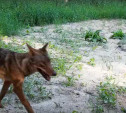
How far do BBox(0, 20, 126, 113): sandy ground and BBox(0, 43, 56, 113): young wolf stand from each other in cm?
70

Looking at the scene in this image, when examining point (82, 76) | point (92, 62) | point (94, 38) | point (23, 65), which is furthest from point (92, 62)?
point (23, 65)

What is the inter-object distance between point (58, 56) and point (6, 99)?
8.21 ft

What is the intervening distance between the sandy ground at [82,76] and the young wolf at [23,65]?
27.7 inches

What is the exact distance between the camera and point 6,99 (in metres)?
3.95

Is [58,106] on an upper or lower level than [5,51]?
lower

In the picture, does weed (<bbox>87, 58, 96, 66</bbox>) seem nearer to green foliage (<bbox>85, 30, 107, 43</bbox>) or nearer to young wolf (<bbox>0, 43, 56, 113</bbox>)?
green foliage (<bbox>85, 30, 107, 43</bbox>)

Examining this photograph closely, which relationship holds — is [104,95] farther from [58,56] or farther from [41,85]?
[58,56]

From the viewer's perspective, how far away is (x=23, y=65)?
3080mm

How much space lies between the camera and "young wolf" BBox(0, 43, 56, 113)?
2.96 m

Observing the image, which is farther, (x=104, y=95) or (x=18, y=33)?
(x=18, y=33)

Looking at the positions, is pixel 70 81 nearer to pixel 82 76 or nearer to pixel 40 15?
pixel 82 76

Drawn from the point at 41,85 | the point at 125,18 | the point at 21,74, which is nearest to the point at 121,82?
the point at 41,85

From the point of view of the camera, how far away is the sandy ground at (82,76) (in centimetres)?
394

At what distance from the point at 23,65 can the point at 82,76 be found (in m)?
2.30
